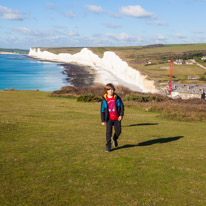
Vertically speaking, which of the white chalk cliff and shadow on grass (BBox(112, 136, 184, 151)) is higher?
the white chalk cliff

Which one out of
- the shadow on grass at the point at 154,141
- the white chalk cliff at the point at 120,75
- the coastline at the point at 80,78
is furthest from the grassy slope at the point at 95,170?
the white chalk cliff at the point at 120,75

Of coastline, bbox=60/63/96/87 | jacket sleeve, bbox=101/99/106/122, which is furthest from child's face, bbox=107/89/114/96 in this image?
coastline, bbox=60/63/96/87

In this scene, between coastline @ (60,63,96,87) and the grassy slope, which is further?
coastline @ (60,63,96,87)

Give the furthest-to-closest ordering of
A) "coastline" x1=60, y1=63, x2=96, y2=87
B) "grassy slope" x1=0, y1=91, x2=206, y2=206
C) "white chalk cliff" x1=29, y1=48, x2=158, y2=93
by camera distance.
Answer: "white chalk cliff" x1=29, y1=48, x2=158, y2=93 → "coastline" x1=60, y1=63, x2=96, y2=87 → "grassy slope" x1=0, y1=91, x2=206, y2=206

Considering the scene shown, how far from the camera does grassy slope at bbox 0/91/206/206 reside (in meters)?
6.37

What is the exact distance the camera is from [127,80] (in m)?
125

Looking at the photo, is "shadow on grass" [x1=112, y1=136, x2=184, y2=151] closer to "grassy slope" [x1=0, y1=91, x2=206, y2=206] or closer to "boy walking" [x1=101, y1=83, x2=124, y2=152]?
"grassy slope" [x1=0, y1=91, x2=206, y2=206]

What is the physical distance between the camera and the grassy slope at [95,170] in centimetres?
637

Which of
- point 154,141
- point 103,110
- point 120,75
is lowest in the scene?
point 154,141

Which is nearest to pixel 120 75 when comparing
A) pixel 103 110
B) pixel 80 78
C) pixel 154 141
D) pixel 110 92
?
pixel 80 78

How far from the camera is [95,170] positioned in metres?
8.12

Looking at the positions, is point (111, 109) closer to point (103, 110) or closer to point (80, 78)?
point (103, 110)

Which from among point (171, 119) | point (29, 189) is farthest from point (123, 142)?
point (171, 119)

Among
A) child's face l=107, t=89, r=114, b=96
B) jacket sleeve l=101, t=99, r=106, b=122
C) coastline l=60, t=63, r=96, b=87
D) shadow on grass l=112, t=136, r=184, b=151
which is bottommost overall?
shadow on grass l=112, t=136, r=184, b=151
